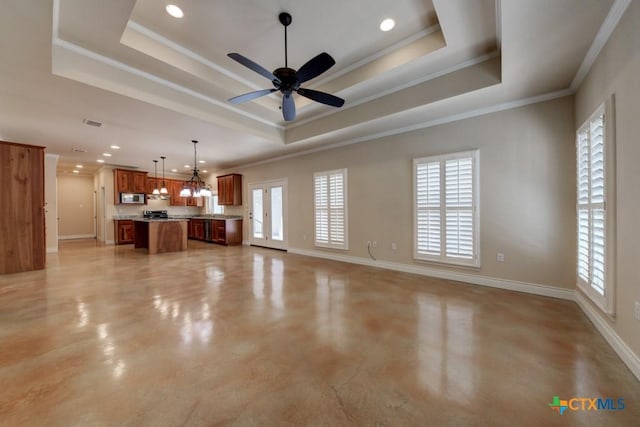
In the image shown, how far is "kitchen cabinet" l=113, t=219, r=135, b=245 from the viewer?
829cm

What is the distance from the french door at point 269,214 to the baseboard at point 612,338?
5.88 metres

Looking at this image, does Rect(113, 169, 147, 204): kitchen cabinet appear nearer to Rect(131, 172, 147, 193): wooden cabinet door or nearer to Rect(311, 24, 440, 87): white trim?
Rect(131, 172, 147, 193): wooden cabinet door

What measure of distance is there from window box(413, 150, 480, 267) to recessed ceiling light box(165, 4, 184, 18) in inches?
152

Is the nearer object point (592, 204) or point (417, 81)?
point (592, 204)

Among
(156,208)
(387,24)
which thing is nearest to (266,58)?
(387,24)

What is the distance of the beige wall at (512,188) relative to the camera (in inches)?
130

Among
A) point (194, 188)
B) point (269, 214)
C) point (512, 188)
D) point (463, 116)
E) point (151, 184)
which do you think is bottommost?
point (269, 214)

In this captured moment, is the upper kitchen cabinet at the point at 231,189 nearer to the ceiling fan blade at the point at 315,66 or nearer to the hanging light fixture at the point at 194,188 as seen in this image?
the hanging light fixture at the point at 194,188

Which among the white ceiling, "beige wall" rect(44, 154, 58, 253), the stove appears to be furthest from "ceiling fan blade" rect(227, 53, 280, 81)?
the stove

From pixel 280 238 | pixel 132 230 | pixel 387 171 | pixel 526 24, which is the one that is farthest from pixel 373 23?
pixel 132 230

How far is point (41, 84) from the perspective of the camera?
3.02 meters

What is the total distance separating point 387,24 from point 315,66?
1.21m

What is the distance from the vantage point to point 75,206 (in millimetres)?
10320

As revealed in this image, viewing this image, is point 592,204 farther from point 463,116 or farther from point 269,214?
point 269,214
